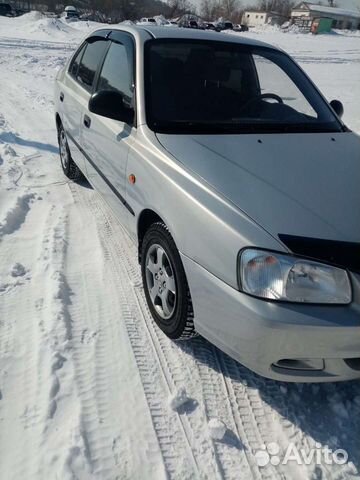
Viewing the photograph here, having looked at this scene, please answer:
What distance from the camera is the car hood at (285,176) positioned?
192 centimetres

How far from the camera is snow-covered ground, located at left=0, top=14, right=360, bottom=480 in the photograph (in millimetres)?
1840

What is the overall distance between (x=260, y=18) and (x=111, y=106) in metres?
95.8

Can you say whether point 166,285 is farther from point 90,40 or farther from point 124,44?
point 90,40

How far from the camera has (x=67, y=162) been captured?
4.70 metres

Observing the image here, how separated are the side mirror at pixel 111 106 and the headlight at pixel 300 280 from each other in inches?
56.2

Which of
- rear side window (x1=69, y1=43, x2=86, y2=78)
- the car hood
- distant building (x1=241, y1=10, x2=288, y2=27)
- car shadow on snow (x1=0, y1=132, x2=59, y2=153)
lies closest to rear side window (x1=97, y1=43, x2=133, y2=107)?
the car hood

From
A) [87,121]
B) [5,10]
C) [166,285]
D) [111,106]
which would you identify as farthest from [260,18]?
[166,285]

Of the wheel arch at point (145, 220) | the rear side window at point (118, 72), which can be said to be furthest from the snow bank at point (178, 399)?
the rear side window at point (118, 72)

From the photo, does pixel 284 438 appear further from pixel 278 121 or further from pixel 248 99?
pixel 248 99

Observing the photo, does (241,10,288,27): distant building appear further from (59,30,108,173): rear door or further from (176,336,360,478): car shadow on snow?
(176,336,360,478): car shadow on snow

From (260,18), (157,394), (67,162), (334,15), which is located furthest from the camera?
(260,18)

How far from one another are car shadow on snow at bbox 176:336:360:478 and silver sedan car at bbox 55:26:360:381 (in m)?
0.32

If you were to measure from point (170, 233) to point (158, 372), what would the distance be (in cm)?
77

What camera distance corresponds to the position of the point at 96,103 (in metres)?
2.70
